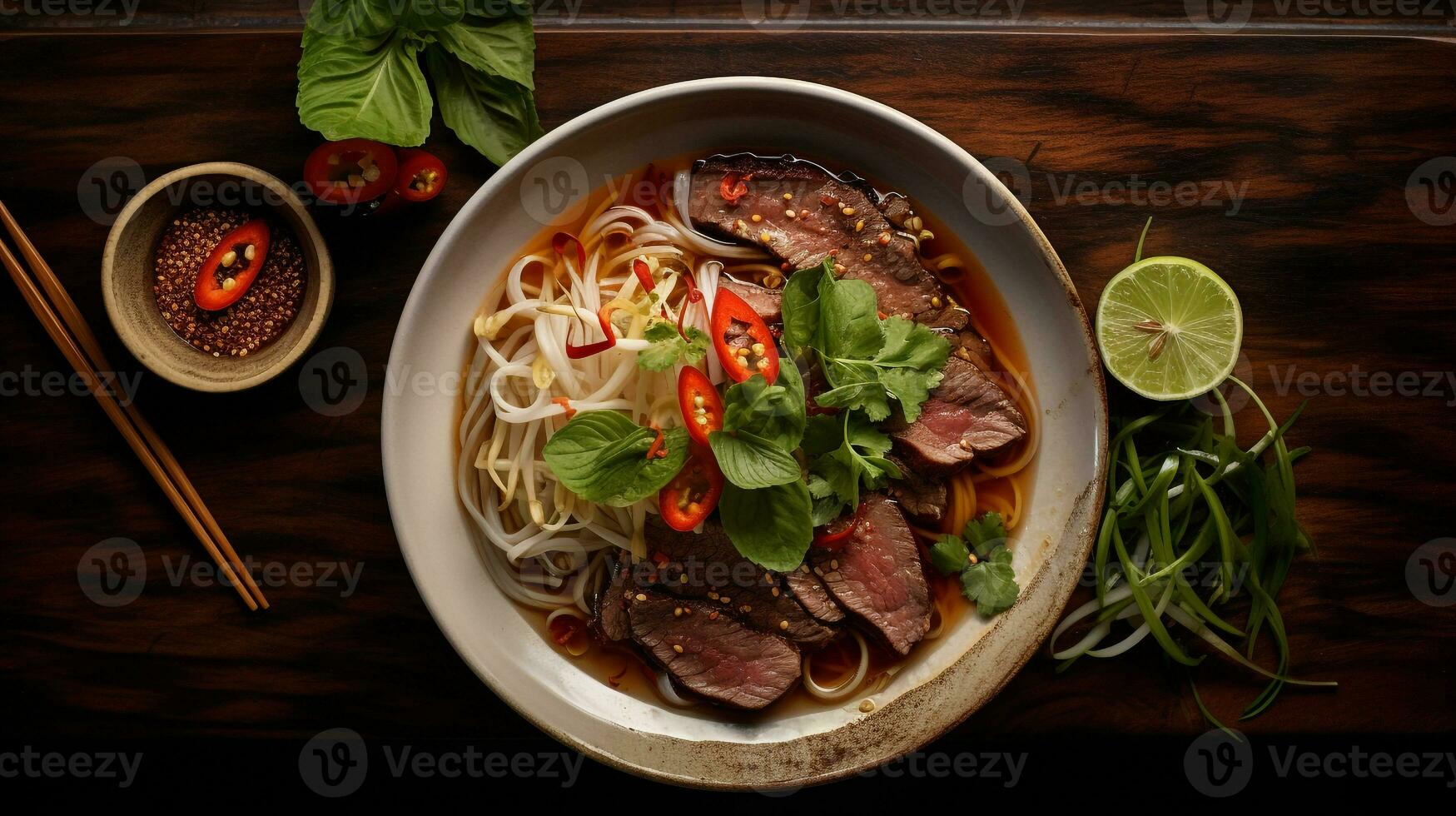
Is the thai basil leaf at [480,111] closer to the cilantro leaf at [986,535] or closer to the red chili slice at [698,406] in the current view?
the red chili slice at [698,406]

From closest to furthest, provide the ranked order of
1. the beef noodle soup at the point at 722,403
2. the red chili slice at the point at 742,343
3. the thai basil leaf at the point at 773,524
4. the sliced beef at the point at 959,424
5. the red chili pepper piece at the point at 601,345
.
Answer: the thai basil leaf at the point at 773,524 < the red chili slice at the point at 742,343 < the red chili pepper piece at the point at 601,345 < the beef noodle soup at the point at 722,403 < the sliced beef at the point at 959,424

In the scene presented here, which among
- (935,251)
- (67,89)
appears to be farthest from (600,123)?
(67,89)

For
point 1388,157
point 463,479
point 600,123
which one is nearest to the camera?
point 600,123

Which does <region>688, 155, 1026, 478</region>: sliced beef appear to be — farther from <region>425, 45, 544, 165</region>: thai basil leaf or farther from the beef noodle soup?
<region>425, 45, 544, 165</region>: thai basil leaf

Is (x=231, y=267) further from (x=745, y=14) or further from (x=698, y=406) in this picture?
(x=745, y=14)

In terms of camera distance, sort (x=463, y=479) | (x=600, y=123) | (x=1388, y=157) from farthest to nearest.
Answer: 1. (x=1388, y=157)
2. (x=463, y=479)
3. (x=600, y=123)

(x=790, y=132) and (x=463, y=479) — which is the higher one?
(x=790, y=132)

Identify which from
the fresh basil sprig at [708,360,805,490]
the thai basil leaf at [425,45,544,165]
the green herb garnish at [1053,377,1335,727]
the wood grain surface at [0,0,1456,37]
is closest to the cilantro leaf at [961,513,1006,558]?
the green herb garnish at [1053,377,1335,727]

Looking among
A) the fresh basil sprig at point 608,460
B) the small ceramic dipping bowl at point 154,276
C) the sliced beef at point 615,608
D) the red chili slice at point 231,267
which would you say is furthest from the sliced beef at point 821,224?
the red chili slice at point 231,267

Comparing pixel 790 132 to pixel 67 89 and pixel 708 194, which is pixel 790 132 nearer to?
pixel 708 194
